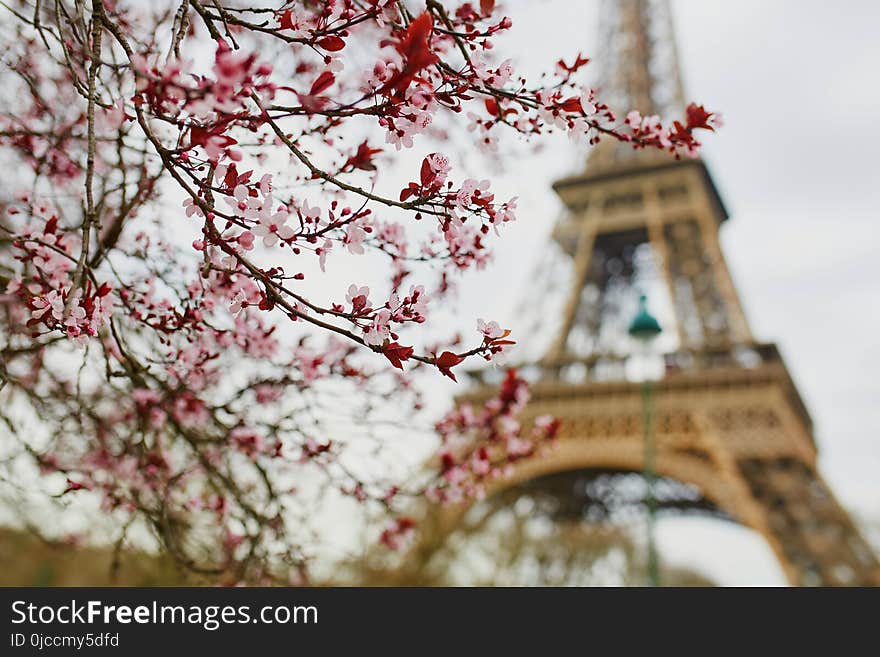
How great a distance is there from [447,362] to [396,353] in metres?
0.15

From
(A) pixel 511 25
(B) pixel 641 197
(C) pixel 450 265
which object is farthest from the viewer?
(B) pixel 641 197

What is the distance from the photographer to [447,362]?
235cm

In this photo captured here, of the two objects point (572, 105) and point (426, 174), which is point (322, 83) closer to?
point (426, 174)

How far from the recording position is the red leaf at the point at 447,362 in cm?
235

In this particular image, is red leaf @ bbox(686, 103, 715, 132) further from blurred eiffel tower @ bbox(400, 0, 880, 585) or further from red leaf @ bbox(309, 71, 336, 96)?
blurred eiffel tower @ bbox(400, 0, 880, 585)

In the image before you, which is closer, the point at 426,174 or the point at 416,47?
the point at 416,47

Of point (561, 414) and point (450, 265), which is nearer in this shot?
point (450, 265)

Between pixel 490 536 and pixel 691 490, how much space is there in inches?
219

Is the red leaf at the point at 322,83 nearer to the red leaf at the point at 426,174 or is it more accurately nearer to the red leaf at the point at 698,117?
the red leaf at the point at 426,174

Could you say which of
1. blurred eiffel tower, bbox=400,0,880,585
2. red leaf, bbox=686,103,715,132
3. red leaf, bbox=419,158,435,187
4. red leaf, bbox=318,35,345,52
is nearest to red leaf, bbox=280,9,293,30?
red leaf, bbox=318,35,345,52

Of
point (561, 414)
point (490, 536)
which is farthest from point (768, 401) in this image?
point (490, 536)

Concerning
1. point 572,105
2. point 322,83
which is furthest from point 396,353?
point 572,105
